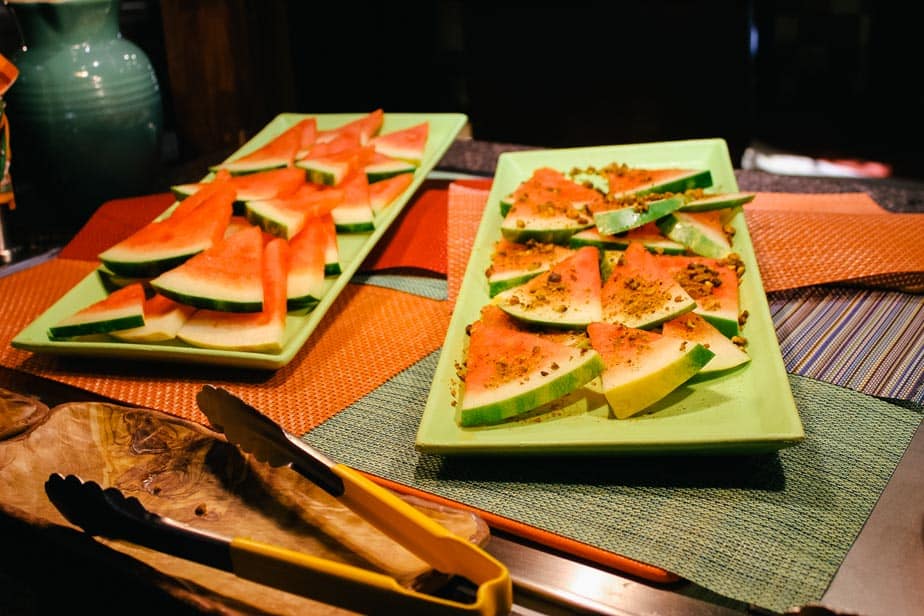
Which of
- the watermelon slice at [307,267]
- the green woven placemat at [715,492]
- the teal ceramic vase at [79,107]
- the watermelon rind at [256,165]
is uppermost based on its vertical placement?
the teal ceramic vase at [79,107]

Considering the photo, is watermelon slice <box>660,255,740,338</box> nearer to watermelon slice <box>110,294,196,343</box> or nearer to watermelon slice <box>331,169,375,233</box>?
watermelon slice <box>331,169,375,233</box>

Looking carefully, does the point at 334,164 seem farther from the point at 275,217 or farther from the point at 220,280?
the point at 220,280

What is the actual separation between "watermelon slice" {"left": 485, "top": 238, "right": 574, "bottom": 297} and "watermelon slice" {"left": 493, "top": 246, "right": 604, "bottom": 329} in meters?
0.02

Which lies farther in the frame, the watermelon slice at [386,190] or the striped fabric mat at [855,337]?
the watermelon slice at [386,190]

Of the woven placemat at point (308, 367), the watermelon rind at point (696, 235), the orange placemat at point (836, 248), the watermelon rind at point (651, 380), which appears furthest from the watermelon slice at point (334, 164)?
the watermelon rind at point (651, 380)

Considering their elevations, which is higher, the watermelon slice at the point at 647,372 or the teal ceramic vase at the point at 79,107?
the teal ceramic vase at the point at 79,107

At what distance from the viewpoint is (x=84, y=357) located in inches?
52.9

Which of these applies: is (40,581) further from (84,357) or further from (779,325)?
(779,325)

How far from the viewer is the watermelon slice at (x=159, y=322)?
4.27ft

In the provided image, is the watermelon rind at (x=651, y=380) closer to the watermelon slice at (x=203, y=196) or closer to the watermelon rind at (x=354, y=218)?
the watermelon rind at (x=354, y=218)

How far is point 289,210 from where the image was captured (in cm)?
165

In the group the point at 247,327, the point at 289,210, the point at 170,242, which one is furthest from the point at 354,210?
the point at 247,327

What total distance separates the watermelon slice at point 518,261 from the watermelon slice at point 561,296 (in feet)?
0.06

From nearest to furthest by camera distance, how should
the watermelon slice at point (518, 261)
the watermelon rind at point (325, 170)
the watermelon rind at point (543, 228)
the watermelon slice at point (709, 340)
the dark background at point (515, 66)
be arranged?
the watermelon slice at point (709, 340), the watermelon slice at point (518, 261), the watermelon rind at point (543, 228), the watermelon rind at point (325, 170), the dark background at point (515, 66)
